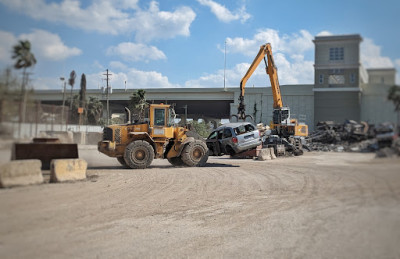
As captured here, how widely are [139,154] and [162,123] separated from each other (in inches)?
62.9

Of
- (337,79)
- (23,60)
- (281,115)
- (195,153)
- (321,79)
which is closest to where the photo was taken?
(23,60)

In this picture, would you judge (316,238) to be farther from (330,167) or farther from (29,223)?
(29,223)

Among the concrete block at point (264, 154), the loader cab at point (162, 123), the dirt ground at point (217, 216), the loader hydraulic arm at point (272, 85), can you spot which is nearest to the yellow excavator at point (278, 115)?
the loader hydraulic arm at point (272, 85)

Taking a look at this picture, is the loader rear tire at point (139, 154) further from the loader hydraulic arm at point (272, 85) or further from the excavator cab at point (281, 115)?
the excavator cab at point (281, 115)

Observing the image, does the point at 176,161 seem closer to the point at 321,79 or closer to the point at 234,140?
the point at 234,140

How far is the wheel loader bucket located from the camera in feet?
5.54

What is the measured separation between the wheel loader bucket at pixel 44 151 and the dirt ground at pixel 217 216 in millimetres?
145

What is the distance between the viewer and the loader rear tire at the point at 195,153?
11562 mm

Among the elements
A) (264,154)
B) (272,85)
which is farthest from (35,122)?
(264,154)

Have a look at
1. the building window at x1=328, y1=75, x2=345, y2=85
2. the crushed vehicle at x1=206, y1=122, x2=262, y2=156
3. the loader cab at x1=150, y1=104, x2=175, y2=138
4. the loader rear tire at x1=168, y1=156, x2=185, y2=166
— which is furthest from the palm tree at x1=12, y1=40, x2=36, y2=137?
the loader rear tire at x1=168, y1=156, x2=185, y2=166

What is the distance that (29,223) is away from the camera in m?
1.70

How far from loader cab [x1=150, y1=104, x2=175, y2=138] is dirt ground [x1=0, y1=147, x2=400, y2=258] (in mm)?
2191

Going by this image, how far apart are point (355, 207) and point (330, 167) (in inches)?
28.2

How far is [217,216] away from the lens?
5.25m
